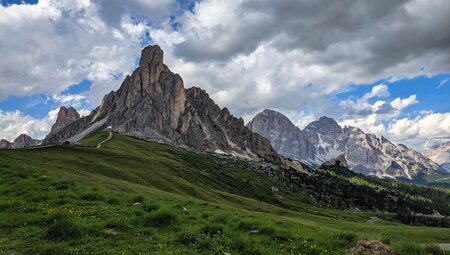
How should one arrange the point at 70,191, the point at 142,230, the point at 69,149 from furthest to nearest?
the point at 69,149
the point at 70,191
the point at 142,230

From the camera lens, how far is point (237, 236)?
17641 mm

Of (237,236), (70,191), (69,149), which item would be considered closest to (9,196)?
(70,191)

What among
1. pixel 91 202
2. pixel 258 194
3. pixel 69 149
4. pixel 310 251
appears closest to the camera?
pixel 310 251

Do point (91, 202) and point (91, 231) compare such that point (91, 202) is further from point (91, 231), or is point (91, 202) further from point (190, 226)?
point (190, 226)

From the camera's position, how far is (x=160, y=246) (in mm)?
16172

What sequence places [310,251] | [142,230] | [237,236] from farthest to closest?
[142,230] → [237,236] → [310,251]

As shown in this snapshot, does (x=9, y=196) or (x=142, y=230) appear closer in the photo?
(x=142, y=230)

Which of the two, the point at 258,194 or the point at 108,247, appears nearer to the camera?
the point at 108,247

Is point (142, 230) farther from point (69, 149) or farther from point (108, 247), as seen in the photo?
point (69, 149)

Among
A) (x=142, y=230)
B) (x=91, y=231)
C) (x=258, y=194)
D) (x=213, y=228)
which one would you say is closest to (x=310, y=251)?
(x=213, y=228)

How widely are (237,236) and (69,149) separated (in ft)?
379

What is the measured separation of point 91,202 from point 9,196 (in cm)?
605

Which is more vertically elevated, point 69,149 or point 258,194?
point 69,149

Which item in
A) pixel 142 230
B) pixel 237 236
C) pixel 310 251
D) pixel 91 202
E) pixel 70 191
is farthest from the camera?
pixel 70 191
